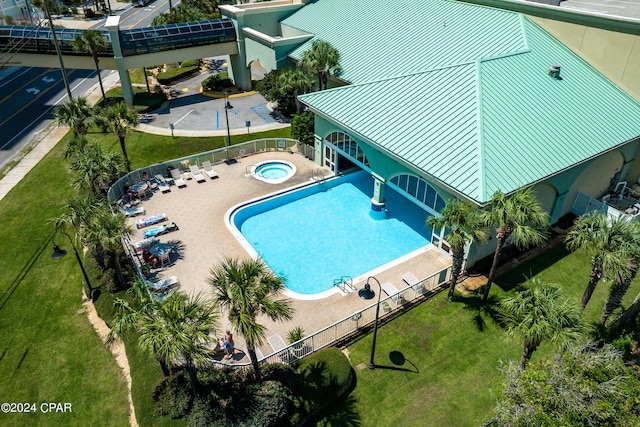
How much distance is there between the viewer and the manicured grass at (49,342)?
19.8 metres

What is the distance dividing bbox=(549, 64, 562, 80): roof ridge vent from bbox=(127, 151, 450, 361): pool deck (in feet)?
49.2

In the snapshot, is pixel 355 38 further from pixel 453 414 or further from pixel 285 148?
pixel 453 414

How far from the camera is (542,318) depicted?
16859 mm

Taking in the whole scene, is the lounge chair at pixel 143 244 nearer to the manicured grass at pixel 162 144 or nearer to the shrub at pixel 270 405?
the manicured grass at pixel 162 144

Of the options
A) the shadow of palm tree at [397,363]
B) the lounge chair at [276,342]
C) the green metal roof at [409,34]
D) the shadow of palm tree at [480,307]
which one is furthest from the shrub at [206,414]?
the green metal roof at [409,34]

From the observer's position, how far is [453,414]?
1903cm

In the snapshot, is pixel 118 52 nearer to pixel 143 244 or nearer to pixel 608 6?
pixel 143 244

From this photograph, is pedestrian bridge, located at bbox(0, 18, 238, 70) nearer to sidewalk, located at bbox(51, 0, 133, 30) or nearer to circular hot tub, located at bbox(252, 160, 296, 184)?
circular hot tub, located at bbox(252, 160, 296, 184)

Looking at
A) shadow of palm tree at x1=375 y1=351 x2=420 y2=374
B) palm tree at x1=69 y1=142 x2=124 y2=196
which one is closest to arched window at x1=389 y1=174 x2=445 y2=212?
shadow of palm tree at x1=375 y1=351 x2=420 y2=374

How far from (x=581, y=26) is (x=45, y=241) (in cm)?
4097

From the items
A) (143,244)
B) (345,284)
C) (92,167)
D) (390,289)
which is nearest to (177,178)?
(92,167)

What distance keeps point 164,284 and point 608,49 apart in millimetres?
34174

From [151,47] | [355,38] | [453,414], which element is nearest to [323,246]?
[453,414]

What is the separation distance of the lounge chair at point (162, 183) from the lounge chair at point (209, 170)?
339 centimetres
